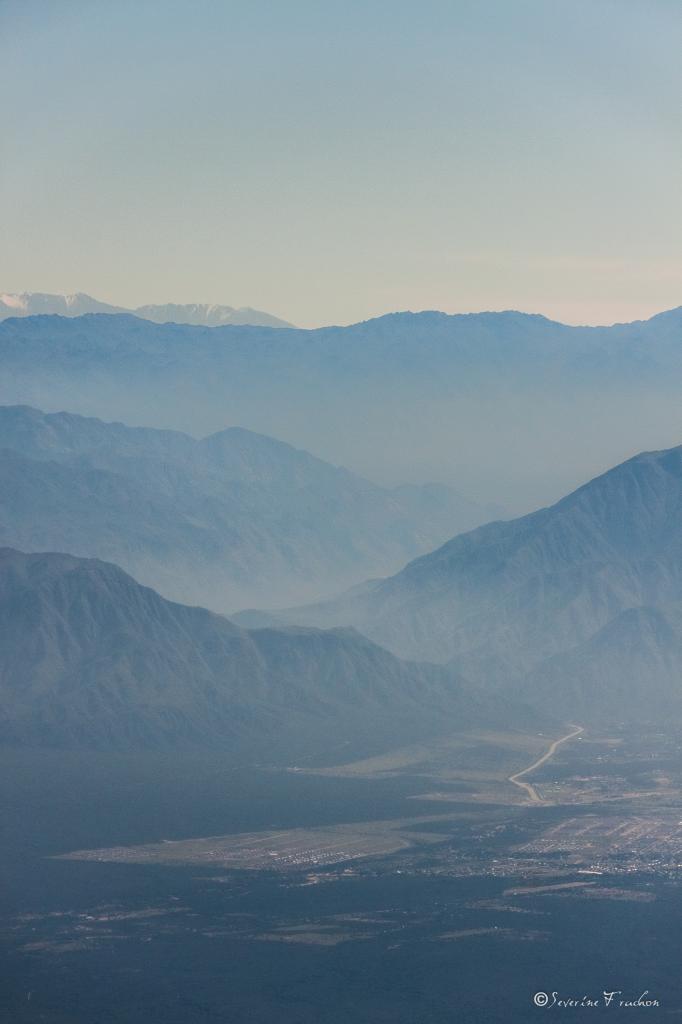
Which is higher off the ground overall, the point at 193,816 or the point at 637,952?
the point at 193,816

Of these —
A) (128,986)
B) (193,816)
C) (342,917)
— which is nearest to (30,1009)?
(128,986)

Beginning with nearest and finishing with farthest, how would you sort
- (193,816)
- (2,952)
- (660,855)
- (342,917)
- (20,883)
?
(2,952) < (342,917) < (20,883) < (660,855) < (193,816)

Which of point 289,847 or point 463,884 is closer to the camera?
point 463,884

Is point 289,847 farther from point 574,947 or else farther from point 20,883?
point 574,947

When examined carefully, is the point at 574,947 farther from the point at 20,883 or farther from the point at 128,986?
the point at 20,883

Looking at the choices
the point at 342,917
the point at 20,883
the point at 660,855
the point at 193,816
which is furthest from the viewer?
the point at 193,816

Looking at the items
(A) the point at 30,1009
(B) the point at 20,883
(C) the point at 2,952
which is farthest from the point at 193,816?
(A) the point at 30,1009
